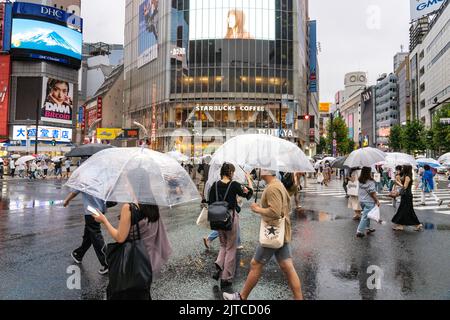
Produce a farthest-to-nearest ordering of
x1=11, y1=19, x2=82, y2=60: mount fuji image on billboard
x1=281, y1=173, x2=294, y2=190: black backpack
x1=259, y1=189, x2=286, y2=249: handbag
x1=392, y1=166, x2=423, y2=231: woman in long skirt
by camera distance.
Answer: x1=11, y1=19, x2=82, y2=60: mount fuji image on billboard → x1=281, y1=173, x2=294, y2=190: black backpack → x1=392, y1=166, x2=423, y2=231: woman in long skirt → x1=259, y1=189, x2=286, y2=249: handbag

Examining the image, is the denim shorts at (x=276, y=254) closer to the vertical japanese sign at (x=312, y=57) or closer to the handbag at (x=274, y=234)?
the handbag at (x=274, y=234)

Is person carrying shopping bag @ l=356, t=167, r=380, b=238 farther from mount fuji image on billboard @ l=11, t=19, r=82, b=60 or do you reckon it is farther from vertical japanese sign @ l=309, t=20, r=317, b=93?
vertical japanese sign @ l=309, t=20, r=317, b=93

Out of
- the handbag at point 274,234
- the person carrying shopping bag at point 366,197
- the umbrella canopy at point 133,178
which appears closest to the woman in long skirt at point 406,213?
the person carrying shopping bag at point 366,197

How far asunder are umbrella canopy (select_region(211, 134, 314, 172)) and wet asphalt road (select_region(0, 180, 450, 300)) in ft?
6.07

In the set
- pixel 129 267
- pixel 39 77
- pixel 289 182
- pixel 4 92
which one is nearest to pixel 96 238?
pixel 129 267

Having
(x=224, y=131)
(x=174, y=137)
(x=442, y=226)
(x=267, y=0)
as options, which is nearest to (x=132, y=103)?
(x=174, y=137)

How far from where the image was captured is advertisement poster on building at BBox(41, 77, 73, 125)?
67562 mm

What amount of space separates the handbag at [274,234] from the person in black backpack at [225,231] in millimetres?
1191

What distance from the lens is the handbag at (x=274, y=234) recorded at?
4590 millimetres

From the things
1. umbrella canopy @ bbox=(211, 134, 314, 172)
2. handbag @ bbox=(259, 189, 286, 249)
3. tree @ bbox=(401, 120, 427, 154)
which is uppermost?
tree @ bbox=(401, 120, 427, 154)

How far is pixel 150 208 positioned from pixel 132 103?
225 ft

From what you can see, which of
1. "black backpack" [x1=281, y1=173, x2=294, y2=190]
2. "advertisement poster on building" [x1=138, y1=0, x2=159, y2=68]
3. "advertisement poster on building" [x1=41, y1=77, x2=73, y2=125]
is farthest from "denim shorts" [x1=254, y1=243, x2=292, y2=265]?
"advertisement poster on building" [x1=41, y1=77, x2=73, y2=125]

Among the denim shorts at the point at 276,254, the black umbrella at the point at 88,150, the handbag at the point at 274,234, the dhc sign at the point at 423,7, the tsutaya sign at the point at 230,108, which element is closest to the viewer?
the handbag at the point at 274,234
